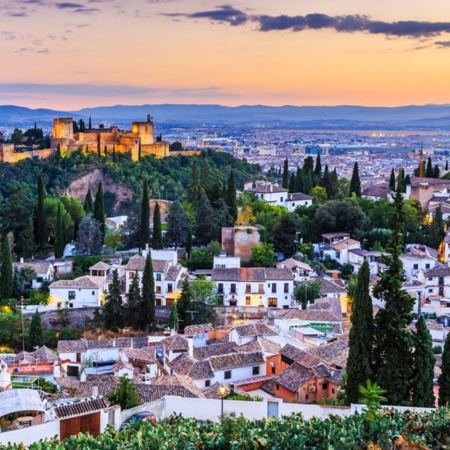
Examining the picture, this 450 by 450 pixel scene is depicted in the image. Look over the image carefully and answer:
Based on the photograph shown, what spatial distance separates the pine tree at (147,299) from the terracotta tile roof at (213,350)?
5.06 metres

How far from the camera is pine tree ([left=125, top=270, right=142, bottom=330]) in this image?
2661cm

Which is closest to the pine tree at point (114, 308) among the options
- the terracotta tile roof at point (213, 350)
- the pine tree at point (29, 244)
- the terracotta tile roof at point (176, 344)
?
the terracotta tile roof at point (176, 344)

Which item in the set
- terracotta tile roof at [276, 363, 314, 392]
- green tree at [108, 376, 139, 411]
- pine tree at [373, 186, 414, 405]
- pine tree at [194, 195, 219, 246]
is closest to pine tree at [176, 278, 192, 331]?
terracotta tile roof at [276, 363, 314, 392]

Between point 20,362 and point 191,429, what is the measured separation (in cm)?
1223

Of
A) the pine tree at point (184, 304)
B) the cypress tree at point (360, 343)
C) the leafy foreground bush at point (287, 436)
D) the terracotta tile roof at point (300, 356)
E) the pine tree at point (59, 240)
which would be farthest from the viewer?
the pine tree at point (59, 240)

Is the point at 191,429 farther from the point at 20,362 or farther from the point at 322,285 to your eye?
the point at 322,285

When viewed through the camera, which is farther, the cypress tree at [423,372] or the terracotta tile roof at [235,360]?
the terracotta tile roof at [235,360]

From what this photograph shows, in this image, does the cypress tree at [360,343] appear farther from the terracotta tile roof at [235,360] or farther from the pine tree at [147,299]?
the pine tree at [147,299]

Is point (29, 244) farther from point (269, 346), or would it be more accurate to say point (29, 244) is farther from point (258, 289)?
point (269, 346)

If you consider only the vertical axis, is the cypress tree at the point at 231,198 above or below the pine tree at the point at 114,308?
above

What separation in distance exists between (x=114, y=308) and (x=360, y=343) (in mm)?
13273

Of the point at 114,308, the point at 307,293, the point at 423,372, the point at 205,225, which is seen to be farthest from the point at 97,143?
the point at 423,372

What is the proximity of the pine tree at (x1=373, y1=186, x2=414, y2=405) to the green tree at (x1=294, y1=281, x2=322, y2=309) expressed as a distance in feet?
41.5

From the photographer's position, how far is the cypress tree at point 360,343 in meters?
14.9
